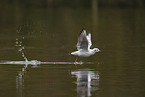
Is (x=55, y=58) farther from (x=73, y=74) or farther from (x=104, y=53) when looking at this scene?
(x=73, y=74)

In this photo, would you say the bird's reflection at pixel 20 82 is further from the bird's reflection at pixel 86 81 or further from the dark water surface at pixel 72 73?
the bird's reflection at pixel 86 81

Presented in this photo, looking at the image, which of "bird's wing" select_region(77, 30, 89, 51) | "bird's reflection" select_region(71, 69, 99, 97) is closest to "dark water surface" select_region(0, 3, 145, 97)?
"bird's reflection" select_region(71, 69, 99, 97)

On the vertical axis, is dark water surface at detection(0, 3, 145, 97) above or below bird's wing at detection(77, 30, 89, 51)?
below

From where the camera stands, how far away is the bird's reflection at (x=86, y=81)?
12.9 meters

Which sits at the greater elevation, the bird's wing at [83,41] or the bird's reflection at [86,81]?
the bird's wing at [83,41]

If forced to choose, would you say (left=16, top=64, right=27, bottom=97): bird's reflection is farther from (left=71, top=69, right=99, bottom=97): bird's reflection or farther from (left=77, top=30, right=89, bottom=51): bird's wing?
(left=77, top=30, right=89, bottom=51): bird's wing

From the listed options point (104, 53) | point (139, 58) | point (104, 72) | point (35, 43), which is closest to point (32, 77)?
point (104, 72)

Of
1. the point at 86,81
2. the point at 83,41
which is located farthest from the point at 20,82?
the point at 83,41

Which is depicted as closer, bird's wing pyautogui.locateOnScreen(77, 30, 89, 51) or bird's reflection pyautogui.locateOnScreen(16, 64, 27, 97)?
bird's reflection pyautogui.locateOnScreen(16, 64, 27, 97)

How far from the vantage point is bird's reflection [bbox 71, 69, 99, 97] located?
12.9 metres

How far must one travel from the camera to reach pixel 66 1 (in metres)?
88.1

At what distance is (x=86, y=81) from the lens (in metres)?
14.5

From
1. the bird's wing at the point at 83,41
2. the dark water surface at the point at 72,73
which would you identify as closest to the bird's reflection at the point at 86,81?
the dark water surface at the point at 72,73

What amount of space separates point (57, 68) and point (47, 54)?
424 centimetres
